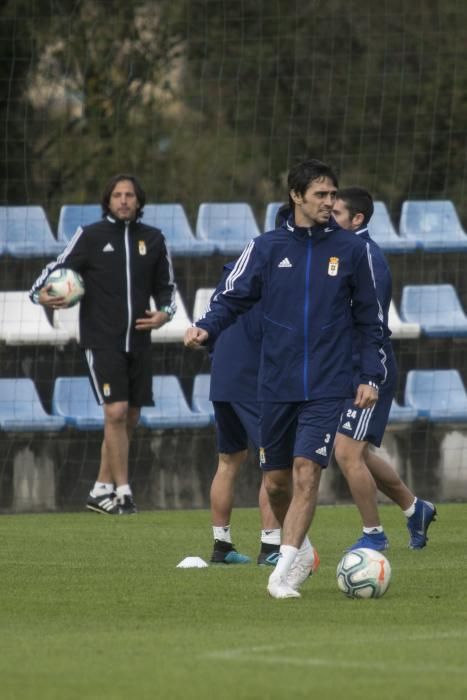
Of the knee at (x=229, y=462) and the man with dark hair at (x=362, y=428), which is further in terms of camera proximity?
the man with dark hair at (x=362, y=428)

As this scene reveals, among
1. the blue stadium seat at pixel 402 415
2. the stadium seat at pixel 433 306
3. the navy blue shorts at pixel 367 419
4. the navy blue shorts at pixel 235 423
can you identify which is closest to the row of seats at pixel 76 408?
the blue stadium seat at pixel 402 415

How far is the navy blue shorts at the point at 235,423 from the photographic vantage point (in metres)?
10.0

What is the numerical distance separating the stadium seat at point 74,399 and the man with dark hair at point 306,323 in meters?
6.32

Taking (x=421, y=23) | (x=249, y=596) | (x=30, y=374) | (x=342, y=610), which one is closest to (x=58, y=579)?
(x=249, y=596)

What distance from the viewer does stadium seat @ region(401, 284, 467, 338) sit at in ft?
53.1

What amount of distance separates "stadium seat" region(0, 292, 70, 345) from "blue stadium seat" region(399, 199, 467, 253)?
3.56 meters

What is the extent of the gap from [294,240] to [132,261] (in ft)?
17.5

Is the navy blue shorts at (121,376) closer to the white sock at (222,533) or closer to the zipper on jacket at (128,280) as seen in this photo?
the zipper on jacket at (128,280)

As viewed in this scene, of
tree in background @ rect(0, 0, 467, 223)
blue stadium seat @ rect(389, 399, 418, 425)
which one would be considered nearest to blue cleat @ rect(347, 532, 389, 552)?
blue stadium seat @ rect(389, 399, 418, 425)

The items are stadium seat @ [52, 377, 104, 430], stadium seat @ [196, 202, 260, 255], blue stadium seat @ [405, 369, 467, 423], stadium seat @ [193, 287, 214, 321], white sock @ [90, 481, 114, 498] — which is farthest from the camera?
stadium seat @ [196, 202, 260, 255]

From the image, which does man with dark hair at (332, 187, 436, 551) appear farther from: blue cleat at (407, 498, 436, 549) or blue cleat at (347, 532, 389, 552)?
blue cleat at (407, 498, 436, 549)

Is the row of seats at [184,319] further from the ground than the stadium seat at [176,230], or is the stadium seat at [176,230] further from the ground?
the stadium seat at [176,230]

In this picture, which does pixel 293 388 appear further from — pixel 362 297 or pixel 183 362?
pixel 183 362

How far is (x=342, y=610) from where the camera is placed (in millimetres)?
8102
